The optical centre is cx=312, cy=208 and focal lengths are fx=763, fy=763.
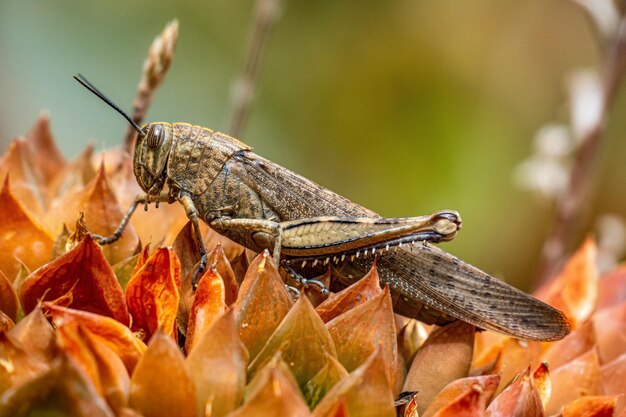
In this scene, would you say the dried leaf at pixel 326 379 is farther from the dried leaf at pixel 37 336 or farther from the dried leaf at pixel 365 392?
the dried leaf at pixel 37 336

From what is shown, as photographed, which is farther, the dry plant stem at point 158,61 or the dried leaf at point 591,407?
the dry plant stem at point 158,61

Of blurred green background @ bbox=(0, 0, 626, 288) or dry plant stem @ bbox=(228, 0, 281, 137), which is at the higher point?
blurred green background @ bbox=(0, 0, 626, 288)

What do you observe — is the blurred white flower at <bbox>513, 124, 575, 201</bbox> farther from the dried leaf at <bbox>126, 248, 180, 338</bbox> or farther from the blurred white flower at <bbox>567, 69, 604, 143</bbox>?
the dried leaf at <bbox>126, 248, 180, 338</bbox>

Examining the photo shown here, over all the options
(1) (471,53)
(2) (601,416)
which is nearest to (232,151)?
(2) (601,416)

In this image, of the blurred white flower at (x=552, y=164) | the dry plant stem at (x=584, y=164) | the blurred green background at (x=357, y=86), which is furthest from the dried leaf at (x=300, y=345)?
the blurred green background at (x=357, y=86)


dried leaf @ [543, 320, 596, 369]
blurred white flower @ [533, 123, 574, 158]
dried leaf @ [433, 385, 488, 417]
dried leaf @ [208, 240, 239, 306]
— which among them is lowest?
dried leaf @ [433, 385, 488, 417]

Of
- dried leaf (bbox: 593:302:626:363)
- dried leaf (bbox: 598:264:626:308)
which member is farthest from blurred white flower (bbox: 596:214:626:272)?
dried leaf (bbox: 593:302:626:363)

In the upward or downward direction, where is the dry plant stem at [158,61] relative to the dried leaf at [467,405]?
upward

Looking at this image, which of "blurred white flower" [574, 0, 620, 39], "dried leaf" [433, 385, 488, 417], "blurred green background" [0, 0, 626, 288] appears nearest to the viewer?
"dried leaf" [433, 385, 488, 417]

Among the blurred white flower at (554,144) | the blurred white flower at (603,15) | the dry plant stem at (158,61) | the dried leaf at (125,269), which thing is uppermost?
the blurred white flower at (603,15)
